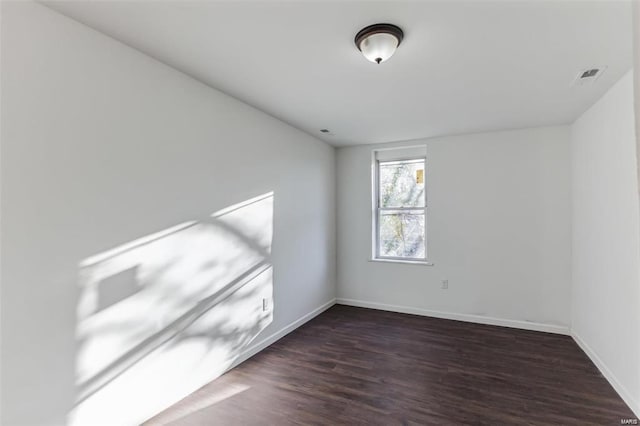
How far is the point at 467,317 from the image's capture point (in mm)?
4062

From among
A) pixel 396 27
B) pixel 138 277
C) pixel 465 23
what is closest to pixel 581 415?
pixel 465 23

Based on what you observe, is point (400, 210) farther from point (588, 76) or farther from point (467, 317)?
point (588, 76)

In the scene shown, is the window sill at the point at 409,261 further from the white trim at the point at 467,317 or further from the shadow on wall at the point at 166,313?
the shadow on wall at the point at 166,313

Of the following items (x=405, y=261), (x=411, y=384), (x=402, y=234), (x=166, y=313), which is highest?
(x=402, y=234)

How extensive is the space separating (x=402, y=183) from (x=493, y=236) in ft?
4.63

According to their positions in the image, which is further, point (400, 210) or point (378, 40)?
point (400, 210)

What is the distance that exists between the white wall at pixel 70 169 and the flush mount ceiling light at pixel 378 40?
1411mm

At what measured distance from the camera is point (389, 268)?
4.55 meters

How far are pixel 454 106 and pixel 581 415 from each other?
8.79 feet

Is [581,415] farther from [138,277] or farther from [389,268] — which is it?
[138,277]

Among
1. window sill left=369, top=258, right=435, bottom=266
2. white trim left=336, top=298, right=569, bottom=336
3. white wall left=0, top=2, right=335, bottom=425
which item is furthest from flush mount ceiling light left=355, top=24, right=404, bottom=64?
white trim left=336, top=298, right=569, bottom=336

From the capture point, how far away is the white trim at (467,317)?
3.67 meters

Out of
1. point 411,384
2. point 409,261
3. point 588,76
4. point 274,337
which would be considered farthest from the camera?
point 409,261

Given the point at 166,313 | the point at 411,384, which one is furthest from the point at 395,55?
the point at 411,384
